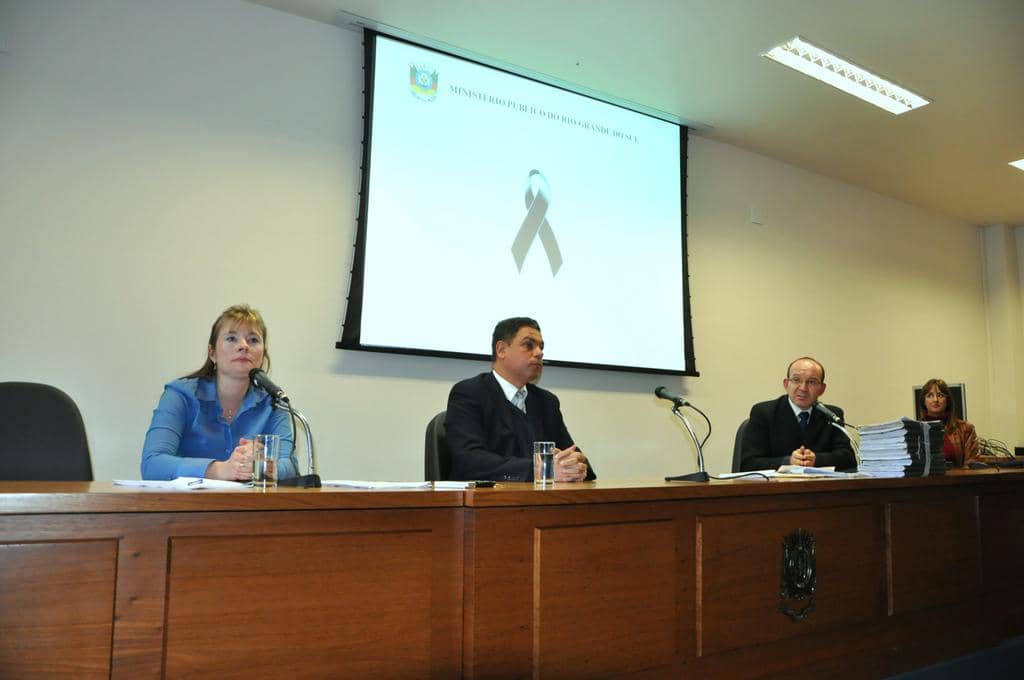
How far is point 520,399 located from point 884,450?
4.47 ft

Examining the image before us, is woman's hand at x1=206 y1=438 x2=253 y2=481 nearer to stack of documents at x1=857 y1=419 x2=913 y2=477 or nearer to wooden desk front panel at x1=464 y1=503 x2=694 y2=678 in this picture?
wooden desk front panel at x1=464 y1=503 x2=694 y2=678

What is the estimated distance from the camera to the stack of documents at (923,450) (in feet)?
8.84

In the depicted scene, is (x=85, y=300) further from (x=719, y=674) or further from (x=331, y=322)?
(x=719, y=674)

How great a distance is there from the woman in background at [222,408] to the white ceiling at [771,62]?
5.80ft

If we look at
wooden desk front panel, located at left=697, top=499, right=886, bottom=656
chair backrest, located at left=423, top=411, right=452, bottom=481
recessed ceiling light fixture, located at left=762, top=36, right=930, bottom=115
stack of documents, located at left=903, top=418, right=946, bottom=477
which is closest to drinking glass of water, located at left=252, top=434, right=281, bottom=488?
chair backrest, located at left=423, top=411, right=452, bottom=481

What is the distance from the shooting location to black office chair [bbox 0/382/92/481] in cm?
208

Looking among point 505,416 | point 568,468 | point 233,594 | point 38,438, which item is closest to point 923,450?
point 568,468

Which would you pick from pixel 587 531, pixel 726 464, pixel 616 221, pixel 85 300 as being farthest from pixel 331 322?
pixel 726 464

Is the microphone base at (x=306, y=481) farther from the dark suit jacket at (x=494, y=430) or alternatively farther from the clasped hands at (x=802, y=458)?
the clasped hands at (x=802, y=458)

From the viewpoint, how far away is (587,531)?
5.61ft

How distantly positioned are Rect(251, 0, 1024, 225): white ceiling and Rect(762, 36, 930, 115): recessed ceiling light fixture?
64mm

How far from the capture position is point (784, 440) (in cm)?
343

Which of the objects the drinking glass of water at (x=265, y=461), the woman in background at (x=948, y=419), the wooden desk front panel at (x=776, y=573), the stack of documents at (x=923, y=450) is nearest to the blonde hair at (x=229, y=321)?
the drinking glass of water at (x=265, y=461)

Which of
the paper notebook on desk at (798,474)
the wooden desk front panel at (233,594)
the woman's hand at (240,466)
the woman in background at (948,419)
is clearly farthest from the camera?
the woman in background at (948,419)
